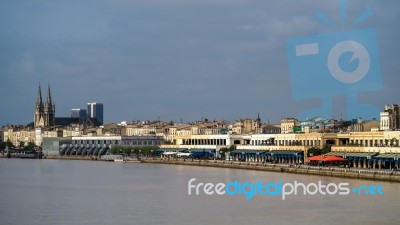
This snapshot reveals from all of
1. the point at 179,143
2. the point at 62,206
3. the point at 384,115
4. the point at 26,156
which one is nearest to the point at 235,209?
the point at 62,206

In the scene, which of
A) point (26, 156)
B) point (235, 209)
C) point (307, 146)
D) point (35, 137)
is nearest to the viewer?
point (235, 209)

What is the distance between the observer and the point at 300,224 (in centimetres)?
2022

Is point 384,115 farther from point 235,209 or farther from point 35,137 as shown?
point 35,137

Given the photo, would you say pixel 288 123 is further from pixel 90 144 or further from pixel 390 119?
pixel 90 144

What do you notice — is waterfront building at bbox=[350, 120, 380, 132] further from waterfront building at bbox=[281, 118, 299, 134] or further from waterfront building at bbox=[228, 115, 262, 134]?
waterfront building at bbox=[228, 115, 262, 134]

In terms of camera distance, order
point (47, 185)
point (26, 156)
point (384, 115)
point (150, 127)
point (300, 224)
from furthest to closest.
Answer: point (150, 127), point (26, 156), point (384, 115), point (47, 185), point (300, 224)

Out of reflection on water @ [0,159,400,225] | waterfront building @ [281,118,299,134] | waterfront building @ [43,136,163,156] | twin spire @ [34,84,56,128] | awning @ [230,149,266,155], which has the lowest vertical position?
reflection on water @ [0,159,400,225]

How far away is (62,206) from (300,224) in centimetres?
745

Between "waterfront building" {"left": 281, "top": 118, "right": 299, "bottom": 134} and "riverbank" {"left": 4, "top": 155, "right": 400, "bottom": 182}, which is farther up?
"waterfront building" {"left": 281, "top": 118, "right": 299, "bottom": 134}

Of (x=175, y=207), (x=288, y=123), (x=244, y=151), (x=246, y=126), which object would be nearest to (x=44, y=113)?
(x=246, y=126)

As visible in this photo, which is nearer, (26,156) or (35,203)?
(35,203)

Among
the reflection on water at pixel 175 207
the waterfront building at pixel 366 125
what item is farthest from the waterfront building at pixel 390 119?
the reflection on water at pixel 175 207

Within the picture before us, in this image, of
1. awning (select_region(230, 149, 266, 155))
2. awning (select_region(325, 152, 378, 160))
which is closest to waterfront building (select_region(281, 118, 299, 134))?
awning (select_region(230, 149, 266, 155))

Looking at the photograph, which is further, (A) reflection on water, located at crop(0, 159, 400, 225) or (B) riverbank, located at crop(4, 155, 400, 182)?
(B) riverbank, located at crop(4, 155, 400, 182)
